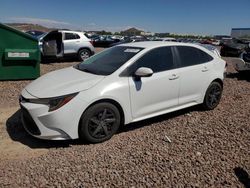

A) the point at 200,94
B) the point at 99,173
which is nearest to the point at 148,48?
the point at 200,94

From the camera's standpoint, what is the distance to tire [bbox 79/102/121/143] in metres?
3.92

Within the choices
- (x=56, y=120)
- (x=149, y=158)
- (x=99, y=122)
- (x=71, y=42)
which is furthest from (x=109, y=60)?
(x=71, y=42)

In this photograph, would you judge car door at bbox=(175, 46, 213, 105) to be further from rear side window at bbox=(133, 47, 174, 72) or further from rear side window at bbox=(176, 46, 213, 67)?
rear side window at bbox=(133, 47, 174, 72)

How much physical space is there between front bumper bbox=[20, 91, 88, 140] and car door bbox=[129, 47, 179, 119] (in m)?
0.99

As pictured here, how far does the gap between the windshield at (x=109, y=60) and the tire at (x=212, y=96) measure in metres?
1.89

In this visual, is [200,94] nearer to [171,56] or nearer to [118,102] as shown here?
[171,56]

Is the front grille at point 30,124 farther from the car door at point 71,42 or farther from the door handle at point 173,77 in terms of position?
the car door at point 71,42

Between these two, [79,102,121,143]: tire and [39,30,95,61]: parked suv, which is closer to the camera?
[79,102,121,143]: tire

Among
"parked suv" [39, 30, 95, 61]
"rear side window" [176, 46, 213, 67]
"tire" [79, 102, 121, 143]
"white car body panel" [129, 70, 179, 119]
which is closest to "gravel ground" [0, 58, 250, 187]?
"tire" [79, 102, 121, 143]

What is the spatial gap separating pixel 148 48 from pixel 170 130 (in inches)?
57.9

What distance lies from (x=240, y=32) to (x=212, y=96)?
3675cm

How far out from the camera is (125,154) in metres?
3.81

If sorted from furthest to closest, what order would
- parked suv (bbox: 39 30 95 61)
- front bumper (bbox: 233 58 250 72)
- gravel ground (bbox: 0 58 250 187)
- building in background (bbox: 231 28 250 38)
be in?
1. building in background (bbox: 231 28 250 38)
2. parked suv (bbox: 39 30 95 61)
3. front bumper (bbox: 233 58 250 72)
4. gravel ground (bbox: 0 58 250 187)

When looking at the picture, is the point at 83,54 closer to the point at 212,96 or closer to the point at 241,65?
the point at 241,65
